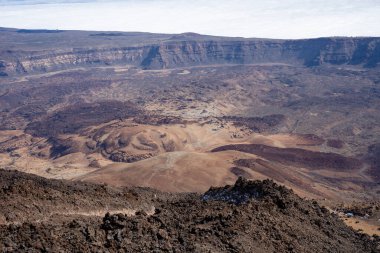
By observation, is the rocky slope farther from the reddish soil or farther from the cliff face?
the cliff face

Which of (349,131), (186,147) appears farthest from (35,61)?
(349,131)

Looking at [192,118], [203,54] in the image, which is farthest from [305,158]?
[203,54]

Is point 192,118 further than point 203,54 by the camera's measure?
No

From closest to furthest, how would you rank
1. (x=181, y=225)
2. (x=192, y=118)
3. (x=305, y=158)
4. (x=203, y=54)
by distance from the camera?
(x=181, y=225) → (x=305, y=158) → (x=192, y=118) → (x=203, y=54)

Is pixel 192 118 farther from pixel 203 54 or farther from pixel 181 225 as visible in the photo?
pixel 203 54

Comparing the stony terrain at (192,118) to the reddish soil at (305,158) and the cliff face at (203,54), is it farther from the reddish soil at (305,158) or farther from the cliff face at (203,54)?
the cliff face at (203,54)

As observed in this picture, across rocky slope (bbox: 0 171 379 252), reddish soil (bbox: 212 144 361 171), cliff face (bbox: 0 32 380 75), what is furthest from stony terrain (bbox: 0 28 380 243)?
cliff face (bbox: 0 32 380 75)

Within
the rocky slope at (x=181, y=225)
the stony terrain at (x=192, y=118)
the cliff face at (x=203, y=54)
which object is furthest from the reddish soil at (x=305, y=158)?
the cliff face at (x=203, y=54)

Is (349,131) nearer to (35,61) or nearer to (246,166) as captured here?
(246,166)
